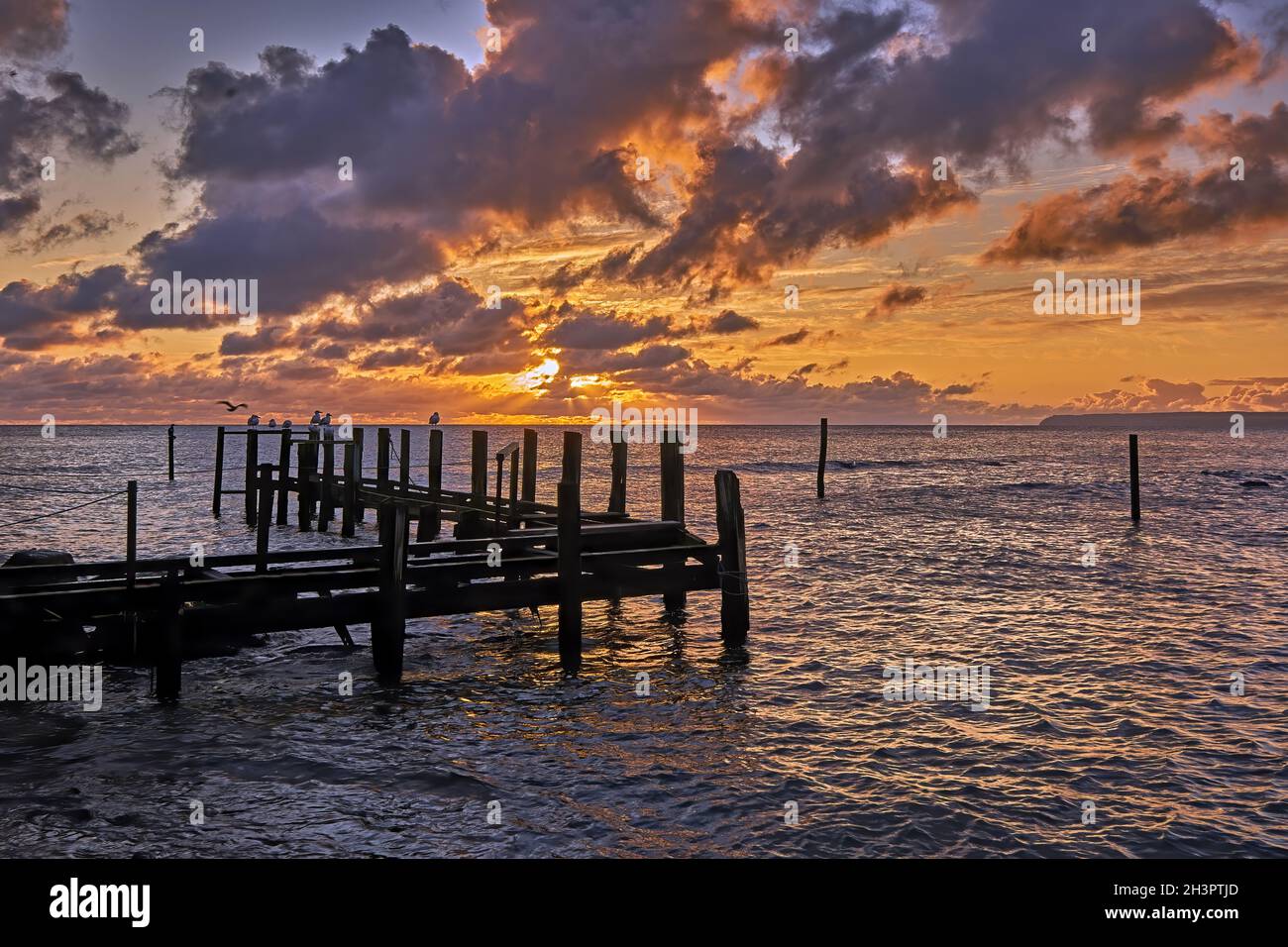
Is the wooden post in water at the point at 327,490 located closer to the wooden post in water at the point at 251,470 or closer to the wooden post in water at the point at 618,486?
the wooden post in water at the point at 251,470

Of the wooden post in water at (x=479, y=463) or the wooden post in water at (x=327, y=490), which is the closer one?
the wooden post in water at (x=479, y=463)

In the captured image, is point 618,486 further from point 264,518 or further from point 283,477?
point 283,477

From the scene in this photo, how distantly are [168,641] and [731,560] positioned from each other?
7718mm

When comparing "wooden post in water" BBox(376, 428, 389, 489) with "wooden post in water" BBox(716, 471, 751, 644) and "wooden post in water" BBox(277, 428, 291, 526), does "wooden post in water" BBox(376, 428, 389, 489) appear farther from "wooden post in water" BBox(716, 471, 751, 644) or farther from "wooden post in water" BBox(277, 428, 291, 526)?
"wooden post in water" BBox(716, 471, 751, 644)

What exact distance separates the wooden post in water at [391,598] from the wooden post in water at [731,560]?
4.70 m

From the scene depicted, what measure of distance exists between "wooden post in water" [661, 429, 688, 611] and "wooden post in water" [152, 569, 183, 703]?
7900mm

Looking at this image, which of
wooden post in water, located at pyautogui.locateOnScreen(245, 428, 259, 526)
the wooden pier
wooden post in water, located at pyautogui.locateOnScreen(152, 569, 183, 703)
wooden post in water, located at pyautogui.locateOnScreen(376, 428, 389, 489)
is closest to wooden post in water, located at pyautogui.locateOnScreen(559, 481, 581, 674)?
the wooden pier

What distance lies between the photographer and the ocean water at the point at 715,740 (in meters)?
7.69

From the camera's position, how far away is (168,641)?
10.8 metres

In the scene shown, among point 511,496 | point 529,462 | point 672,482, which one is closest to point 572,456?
point 672,482

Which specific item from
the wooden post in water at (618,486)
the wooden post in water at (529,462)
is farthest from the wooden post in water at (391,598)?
the wooden post in water at (529,462)

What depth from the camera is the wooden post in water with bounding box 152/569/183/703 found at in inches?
417
